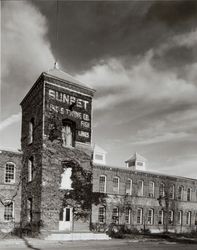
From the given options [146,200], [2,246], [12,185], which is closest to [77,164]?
[12,185]

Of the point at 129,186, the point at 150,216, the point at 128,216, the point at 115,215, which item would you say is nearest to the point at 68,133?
the point at 115,215

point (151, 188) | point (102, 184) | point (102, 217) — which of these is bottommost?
point (102, 217)

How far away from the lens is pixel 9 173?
24859 mm

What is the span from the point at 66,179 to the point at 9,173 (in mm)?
5141

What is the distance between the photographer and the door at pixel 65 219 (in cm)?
2236

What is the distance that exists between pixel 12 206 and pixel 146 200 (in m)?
15.0

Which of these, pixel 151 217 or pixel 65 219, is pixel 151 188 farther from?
pixel 65 219

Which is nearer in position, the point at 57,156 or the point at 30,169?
the point at 57,156

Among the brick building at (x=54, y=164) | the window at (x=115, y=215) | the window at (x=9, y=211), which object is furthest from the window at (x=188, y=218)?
the window at (x=9, y=211)

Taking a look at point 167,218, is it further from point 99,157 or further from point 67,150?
point 67,150

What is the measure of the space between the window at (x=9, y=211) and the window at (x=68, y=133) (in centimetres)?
677

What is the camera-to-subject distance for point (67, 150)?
23281 mm

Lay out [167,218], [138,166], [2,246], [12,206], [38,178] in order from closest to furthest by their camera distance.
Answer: [2,246] < [38,178] < [12,206] < [167,218] < [138,166]

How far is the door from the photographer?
22.4 m
